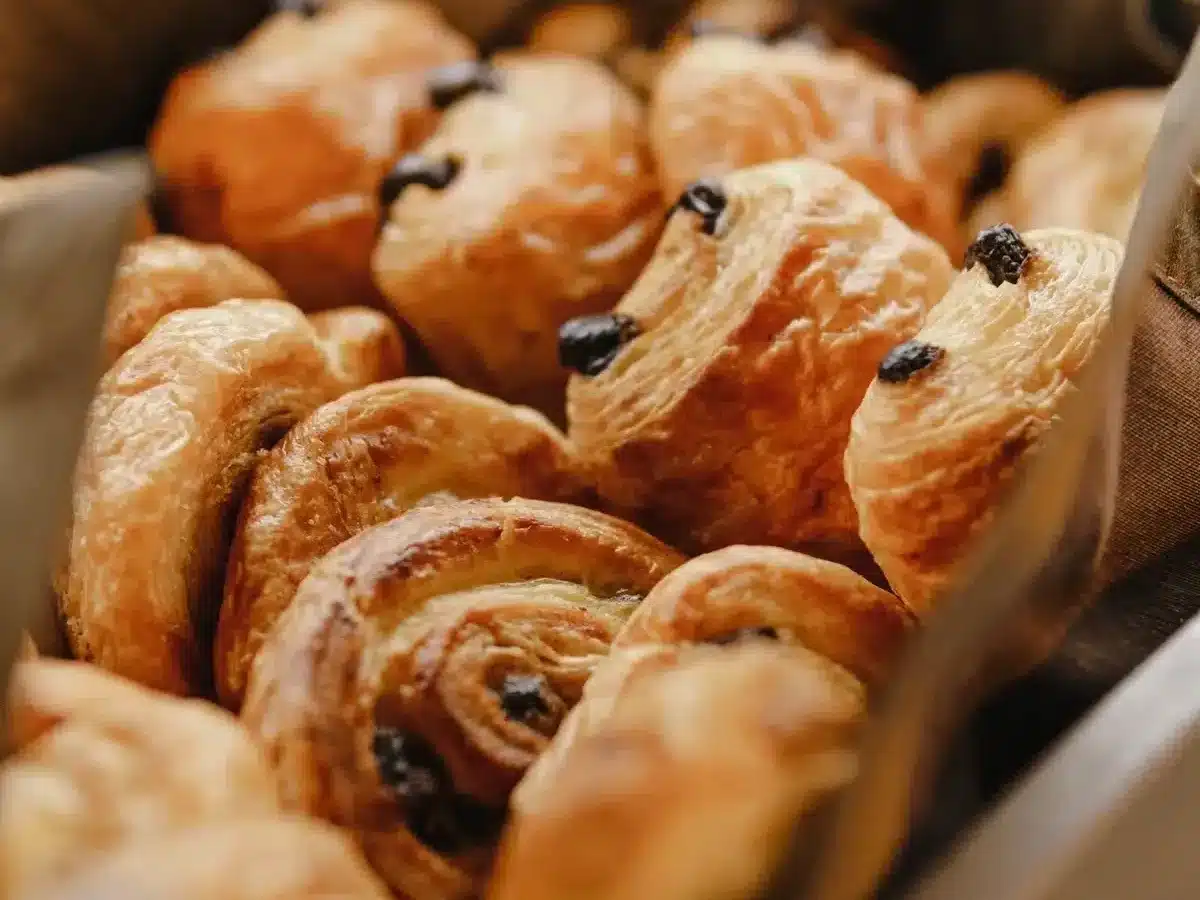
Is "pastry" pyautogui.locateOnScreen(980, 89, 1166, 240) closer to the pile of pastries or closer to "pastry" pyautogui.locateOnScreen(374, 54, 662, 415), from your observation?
the pile of pastries

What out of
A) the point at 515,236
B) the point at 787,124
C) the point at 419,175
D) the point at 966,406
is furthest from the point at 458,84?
the point at 966,406

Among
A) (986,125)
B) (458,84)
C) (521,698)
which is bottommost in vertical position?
(521,698)

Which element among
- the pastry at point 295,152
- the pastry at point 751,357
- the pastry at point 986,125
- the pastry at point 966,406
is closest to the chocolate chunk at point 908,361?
the pastry at point 966,406

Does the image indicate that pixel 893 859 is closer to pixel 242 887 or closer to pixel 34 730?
pixel 242 887

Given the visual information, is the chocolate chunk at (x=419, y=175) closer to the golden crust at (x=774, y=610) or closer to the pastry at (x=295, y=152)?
the pastry at (x=295, y=152)

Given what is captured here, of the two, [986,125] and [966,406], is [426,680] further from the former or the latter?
[986,125]

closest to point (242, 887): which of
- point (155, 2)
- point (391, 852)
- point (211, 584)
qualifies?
point (391, 852)
